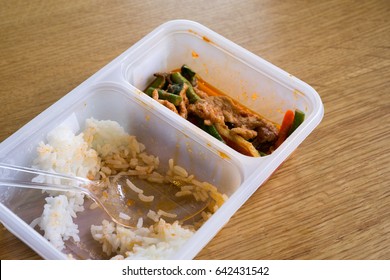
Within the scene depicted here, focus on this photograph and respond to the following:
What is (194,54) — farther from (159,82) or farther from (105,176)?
(105,176)

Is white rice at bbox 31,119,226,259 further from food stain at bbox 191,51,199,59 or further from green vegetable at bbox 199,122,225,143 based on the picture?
food stain at bbox 191,51,199,59

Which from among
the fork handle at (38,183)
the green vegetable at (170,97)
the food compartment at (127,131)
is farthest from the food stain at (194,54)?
the fork handle at (38,183)

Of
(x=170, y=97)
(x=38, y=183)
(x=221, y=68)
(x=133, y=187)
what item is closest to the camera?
(x=38, y=183)

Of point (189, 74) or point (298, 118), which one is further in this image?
point (189, 74)

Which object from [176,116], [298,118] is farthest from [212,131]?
[298,118]

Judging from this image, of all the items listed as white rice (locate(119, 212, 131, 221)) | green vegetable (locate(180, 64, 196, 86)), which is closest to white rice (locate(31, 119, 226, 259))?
white rice (locate(119, 212, 131, 221))

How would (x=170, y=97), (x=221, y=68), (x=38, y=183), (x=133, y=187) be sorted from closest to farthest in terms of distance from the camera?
(x=38, y=183) < (x=133, y=187) < (x=170, y=97) < (x=221, y=68)
